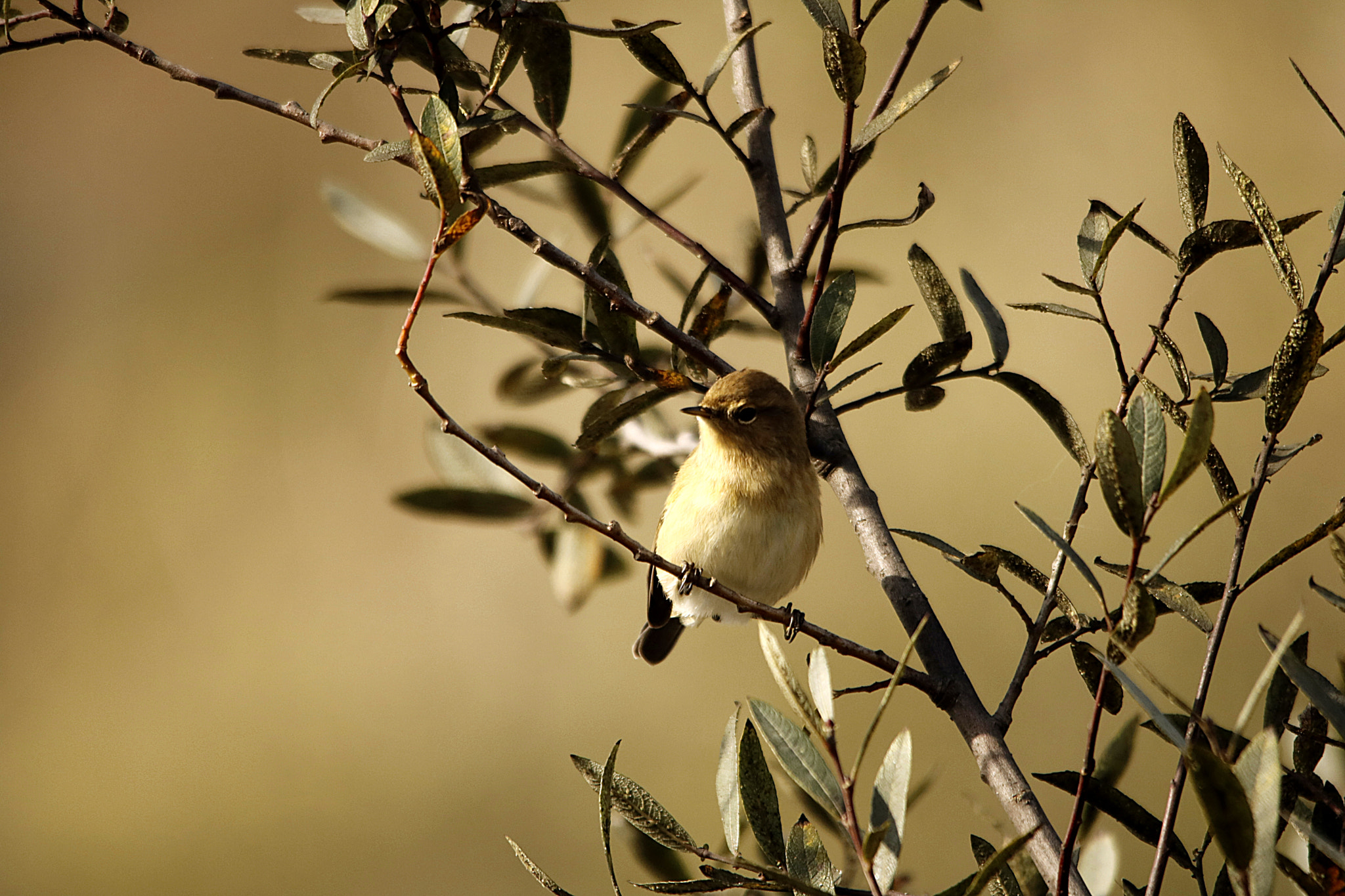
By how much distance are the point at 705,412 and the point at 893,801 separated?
1.19 meters

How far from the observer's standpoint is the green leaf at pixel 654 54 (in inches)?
40.7

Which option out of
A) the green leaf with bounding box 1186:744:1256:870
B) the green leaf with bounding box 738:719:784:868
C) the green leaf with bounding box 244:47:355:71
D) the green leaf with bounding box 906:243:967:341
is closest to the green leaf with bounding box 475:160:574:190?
the green leaf with bounding box 244:47:355:71

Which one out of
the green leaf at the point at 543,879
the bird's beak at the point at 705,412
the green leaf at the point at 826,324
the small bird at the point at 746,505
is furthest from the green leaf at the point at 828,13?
the small bird at the point at 746,505

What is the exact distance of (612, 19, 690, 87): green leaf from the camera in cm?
103

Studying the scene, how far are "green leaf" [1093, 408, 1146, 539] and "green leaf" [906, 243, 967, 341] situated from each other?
1.75 feet

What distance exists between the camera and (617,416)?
48.7 inches

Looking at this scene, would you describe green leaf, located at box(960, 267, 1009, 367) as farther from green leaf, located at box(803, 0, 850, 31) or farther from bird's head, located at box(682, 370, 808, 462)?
bird's head, located at box(682, 370, 808, 462)

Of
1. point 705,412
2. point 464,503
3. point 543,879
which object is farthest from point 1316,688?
point 705,412

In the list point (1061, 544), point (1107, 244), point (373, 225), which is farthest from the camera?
point (373, 225)

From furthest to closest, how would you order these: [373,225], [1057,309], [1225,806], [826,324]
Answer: [373,225], [826,324], [1057,309], [1225,806]

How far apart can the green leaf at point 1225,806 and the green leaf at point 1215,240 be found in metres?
0.48

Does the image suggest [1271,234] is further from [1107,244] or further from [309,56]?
[309,56]

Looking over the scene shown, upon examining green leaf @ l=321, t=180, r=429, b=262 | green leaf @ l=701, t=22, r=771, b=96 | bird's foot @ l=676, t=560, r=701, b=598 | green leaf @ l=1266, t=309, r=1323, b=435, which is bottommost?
green leaf @ l=1266, t=309, r=1323, b=435

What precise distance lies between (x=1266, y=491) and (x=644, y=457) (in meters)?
2.43
